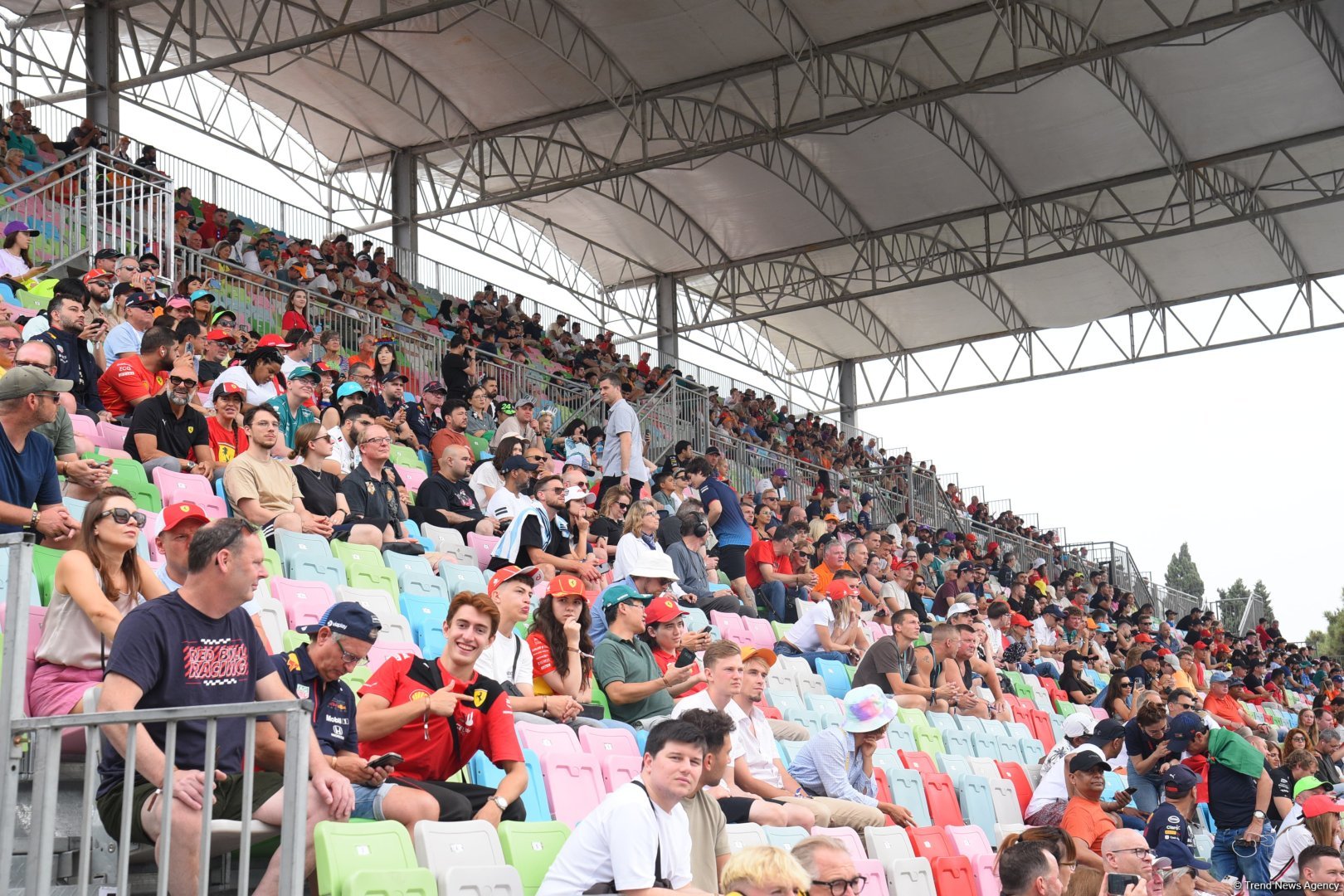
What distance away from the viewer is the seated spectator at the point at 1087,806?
7.74 m

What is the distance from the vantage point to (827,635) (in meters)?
10.7

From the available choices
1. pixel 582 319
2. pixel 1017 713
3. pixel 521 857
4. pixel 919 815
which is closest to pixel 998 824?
pixel 919 815

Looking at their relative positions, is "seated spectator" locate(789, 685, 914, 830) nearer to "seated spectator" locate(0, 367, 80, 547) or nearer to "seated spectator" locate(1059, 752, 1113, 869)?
"seated spectator" locate(1059, 752, 1113, 869)

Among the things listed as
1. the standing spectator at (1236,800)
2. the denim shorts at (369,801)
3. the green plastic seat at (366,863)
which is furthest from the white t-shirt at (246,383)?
the standing spectator at (1236,800)

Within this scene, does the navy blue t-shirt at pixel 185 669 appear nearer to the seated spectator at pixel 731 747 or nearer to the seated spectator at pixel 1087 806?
the seated spectator at pixel 731 747

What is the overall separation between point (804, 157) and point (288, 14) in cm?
896

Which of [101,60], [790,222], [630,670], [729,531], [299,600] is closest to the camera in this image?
[299,600]

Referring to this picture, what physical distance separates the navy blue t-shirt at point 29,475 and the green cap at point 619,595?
2.89 metres

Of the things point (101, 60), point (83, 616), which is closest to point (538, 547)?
point (83, 616)

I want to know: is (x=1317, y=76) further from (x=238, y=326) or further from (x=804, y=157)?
(x=238, y=326)

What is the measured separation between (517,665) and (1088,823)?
11.6 feet

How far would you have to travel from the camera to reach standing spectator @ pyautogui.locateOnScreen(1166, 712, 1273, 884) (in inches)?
354

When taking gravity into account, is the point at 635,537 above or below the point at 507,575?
above

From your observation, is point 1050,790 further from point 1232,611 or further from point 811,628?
point 1232,611
